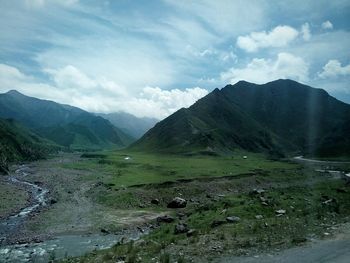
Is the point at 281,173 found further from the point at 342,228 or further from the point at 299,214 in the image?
the point at 342,228

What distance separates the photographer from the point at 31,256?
36.8 metres

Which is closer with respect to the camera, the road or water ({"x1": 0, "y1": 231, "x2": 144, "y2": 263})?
the road

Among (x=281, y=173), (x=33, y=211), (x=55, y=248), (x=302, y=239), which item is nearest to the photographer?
(x=302, y=239)

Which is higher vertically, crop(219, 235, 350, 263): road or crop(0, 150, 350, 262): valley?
crop(219, 235, 350, 263): road

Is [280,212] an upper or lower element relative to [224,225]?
upper

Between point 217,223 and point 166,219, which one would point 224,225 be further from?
point 166,219

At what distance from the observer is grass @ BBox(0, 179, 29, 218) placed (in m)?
61.8

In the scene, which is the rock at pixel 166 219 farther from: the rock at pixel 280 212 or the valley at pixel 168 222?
the rock at pixel 280 212

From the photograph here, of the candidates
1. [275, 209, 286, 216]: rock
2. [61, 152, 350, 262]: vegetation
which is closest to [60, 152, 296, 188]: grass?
[61, 152, 350, 262]: vegetation

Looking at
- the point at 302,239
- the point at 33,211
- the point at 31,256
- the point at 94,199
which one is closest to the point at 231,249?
the point at 302,239

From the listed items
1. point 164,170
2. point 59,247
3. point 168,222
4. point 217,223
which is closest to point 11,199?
point 59,247

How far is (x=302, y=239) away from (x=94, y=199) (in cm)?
5210

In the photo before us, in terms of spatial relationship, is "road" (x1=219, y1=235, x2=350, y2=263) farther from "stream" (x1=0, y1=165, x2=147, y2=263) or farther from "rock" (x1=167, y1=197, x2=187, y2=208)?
"rock" (x1=167, y1=197, x2=187, y2=208)

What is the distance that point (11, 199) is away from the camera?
71.8 m
